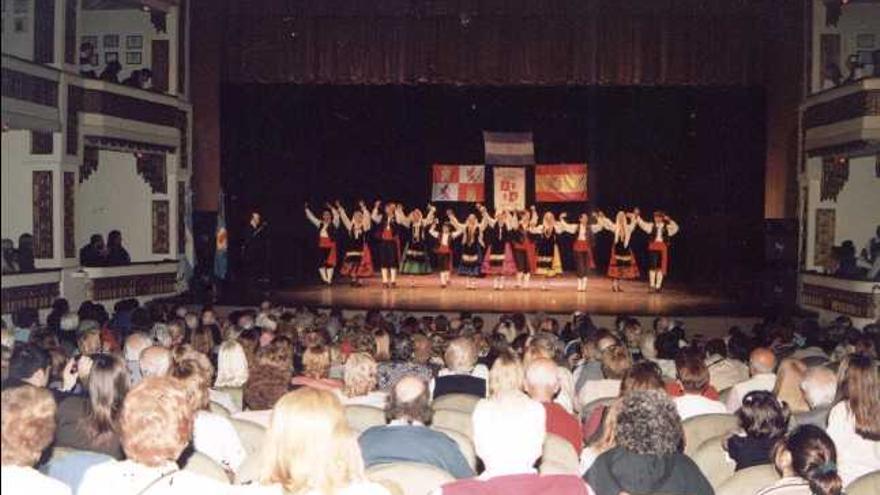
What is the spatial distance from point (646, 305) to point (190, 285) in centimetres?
747

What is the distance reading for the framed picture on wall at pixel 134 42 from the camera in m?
17.2

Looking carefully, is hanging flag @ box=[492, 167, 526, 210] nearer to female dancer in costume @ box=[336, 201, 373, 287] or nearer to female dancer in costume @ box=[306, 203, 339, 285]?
female dancer in costume @ box=[336, 201, 373, 287]

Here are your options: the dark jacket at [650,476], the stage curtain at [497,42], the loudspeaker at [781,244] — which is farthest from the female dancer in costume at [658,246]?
the dark jacket at [650,476]

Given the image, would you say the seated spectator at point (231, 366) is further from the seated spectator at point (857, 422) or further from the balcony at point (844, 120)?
the balcony at point (844, 120)

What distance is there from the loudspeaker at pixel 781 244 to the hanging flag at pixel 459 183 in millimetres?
5615

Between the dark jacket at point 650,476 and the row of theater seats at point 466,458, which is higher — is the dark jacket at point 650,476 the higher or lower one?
the higher one

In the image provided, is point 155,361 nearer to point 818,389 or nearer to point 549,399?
point 549,399

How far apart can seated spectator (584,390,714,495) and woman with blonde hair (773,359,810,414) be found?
197 centimetres

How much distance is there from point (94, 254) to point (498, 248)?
27.4ft

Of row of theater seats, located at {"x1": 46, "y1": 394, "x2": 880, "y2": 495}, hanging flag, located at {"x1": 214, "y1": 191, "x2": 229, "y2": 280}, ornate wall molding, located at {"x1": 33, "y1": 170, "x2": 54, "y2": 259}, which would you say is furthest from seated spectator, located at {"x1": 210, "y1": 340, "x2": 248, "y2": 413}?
hanging flag, located at {"x1": 214, "y1": 191, "x2": 229, "y2": 280}

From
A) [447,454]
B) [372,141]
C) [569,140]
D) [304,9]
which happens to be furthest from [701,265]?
[447,454]

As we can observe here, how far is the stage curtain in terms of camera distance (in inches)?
651

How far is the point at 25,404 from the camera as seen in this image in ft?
7.98

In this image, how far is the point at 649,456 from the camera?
3289 mm
